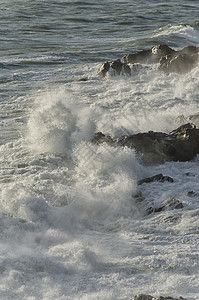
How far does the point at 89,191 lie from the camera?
6.75 m

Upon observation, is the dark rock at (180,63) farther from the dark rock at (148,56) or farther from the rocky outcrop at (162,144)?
the rocky outcrop at (162,144)

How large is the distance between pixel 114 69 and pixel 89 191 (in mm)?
7384

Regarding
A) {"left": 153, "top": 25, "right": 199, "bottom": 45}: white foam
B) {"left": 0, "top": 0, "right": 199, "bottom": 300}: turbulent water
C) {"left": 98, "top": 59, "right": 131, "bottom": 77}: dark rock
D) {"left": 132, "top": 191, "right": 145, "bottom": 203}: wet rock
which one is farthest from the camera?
{"left": 153, "top": 25, "right": 199, "bottom": 45}: white foam

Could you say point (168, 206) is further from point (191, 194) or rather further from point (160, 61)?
point (160, 61)

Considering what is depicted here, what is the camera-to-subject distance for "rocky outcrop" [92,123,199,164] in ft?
26.0

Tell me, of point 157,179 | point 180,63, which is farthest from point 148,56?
point 157,179

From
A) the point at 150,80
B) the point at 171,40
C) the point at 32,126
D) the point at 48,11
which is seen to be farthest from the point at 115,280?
the point at 48,11

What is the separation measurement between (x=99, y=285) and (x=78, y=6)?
74.1 ft

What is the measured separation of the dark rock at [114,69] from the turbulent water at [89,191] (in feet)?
0.87

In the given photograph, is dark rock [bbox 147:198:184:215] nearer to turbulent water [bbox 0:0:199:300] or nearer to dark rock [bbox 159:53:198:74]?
turbulent water [bbox 0:0:199:300]

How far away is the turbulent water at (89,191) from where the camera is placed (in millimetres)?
5066

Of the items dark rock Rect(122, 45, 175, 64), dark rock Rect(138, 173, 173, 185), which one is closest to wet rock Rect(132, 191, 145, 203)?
dark rock Rect(138, 173, 173, 185)

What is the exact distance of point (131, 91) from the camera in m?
12.1

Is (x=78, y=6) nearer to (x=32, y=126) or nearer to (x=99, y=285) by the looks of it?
(x=32, y=126)
